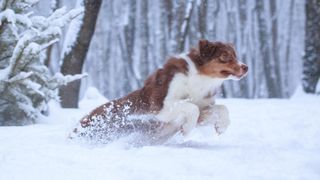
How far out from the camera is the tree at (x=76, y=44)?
33.1 ft

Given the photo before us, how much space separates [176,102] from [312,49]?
7372 mm

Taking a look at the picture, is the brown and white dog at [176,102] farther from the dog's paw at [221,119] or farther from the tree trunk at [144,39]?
the tree trunk at [144,39]

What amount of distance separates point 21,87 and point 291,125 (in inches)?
142

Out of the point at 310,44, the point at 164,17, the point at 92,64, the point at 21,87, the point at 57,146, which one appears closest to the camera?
the point at 57,146

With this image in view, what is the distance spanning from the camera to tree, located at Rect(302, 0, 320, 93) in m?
11.9

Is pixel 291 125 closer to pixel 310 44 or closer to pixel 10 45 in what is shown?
pixel 10 45

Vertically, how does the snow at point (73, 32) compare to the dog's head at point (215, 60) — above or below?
below

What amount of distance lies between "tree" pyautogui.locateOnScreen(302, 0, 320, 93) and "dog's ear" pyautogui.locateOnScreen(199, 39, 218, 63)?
6722 millimetres

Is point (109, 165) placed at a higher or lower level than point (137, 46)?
higher

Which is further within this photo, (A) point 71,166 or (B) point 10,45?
(B) point 10,45

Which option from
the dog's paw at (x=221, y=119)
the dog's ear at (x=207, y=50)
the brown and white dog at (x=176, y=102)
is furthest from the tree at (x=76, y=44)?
the dog's paw at (x=221, y=119)

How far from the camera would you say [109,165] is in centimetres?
402

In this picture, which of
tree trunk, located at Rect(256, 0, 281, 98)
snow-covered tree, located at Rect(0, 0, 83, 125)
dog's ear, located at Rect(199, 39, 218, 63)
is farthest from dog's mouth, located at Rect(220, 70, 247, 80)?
tree trunk, located at Rect(256, 0, 281, 98)

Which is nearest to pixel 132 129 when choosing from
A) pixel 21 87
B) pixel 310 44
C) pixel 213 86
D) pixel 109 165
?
pixel 213 86
